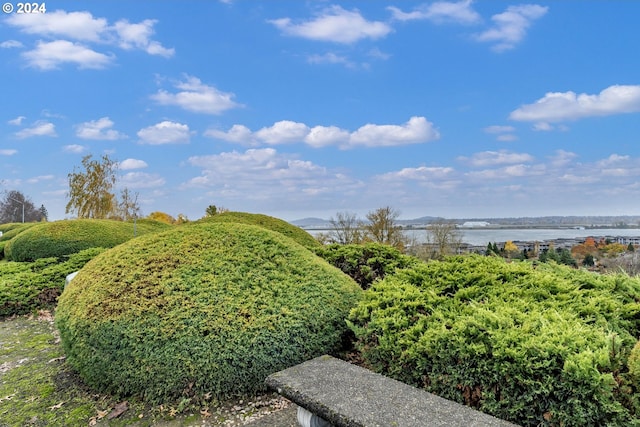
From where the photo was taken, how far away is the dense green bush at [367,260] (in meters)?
4.73

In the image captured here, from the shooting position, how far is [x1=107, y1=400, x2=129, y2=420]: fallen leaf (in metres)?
2.86

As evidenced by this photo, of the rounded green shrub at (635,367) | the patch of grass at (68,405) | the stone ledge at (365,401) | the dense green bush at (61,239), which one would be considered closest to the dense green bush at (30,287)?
the dense green bush at (61,239)

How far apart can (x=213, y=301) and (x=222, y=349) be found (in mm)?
424

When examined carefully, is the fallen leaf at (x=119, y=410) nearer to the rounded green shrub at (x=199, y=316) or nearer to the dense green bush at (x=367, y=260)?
the rounded green shrub at (x=199, y=316)

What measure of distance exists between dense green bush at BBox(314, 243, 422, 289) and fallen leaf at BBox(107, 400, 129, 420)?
8.64 feet

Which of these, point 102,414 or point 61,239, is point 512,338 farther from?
point 61,239

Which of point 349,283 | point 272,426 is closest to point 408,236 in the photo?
point 349,283

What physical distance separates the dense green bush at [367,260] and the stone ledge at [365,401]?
228 cm

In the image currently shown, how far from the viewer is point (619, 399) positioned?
1845mm

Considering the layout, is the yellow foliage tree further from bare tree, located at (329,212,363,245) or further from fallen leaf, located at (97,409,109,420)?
fallen leaf, located at (97,409,109,420)

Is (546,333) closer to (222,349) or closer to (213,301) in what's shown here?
(222,349)

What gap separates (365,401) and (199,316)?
4.89 feet

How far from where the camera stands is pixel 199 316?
297 cm

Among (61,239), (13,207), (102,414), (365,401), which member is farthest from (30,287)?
(13,207)
